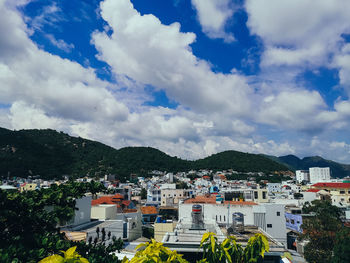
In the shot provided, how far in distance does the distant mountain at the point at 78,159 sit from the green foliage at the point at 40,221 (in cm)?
10363

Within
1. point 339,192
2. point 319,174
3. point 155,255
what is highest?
point 319,174

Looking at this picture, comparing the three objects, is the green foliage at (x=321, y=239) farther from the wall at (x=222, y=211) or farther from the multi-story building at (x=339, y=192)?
the multi-story building at (x=339, y=192)

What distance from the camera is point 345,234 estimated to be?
64.0 ft

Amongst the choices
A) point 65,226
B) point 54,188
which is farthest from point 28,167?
point 54,188

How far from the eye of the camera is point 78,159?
149500mm

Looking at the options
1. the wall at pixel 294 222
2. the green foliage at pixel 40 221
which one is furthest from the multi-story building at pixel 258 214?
the green foliage at pixel 40 221

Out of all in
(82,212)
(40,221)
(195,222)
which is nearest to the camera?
(40,221)

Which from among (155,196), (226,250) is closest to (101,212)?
(226,250)

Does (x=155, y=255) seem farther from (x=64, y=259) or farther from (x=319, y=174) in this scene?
(x=319, y=174)

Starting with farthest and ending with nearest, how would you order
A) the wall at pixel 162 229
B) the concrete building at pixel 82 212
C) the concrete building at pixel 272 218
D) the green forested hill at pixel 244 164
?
the green forested hill at pixel 244 164 < the concrete building at pixel 272 218 < the wall at pixel 162 229 < the concrete building at pixel 82 212

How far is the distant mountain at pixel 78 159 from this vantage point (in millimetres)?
113375

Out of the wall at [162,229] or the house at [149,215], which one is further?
the house at [149,215]

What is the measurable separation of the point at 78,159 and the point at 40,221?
157m

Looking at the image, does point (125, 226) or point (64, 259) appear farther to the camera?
point (125, 226)
